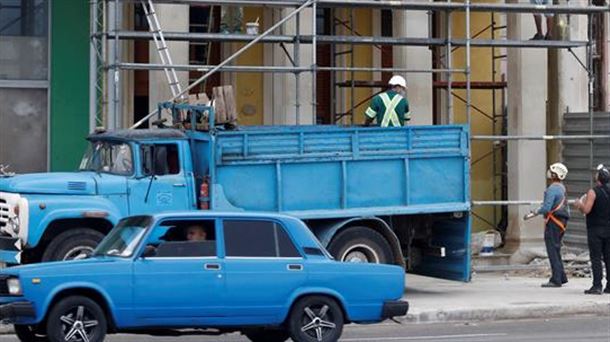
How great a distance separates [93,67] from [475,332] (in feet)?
29.7

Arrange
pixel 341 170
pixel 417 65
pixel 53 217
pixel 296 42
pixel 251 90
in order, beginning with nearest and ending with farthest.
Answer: pixel 53 217 < pixel 341 170 < pixel 296 42 < pixel 417 65 < pixel 251 90

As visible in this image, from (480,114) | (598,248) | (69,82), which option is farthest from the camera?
(480,114)

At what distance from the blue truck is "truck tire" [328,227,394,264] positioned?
1 centimetres

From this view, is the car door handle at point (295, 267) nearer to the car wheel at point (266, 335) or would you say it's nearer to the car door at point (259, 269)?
the car door at point (259, 269)

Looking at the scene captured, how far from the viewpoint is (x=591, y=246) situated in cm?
1998

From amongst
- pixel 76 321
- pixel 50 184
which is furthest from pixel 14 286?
pixel 50 184

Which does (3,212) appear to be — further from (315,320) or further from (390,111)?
(390,111)

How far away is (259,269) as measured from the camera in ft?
45.2

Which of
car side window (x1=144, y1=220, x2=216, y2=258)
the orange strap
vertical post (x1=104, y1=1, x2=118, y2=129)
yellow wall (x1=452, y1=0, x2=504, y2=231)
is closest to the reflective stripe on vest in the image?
the orange strap

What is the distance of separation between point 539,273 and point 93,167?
9.06 meters

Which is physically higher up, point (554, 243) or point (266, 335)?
point (554, 243)

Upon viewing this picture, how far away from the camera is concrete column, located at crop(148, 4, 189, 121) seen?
22547 millimetres

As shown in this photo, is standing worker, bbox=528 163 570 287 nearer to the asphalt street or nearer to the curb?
the curb

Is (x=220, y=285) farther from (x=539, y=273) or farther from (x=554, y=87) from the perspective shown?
(x=554, y=87)
